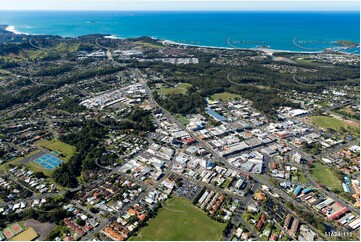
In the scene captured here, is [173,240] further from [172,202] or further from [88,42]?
[88,42]

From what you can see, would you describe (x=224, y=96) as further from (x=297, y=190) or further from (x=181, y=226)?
(x=181, y=226)

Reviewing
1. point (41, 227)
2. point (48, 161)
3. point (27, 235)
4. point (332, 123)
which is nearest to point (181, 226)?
point (41, 227)

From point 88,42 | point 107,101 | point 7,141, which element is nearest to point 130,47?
point 88,42

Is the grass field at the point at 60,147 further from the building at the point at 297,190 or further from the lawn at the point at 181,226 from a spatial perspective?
the building at the point at 297,190

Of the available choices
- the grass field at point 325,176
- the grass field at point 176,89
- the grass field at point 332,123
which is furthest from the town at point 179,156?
the grass field at point 176,89

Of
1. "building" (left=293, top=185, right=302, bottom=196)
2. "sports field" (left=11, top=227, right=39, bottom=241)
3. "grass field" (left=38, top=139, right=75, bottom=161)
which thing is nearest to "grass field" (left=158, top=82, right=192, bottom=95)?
"grass field" (left=38, top=139, right=75, bottom=161)
